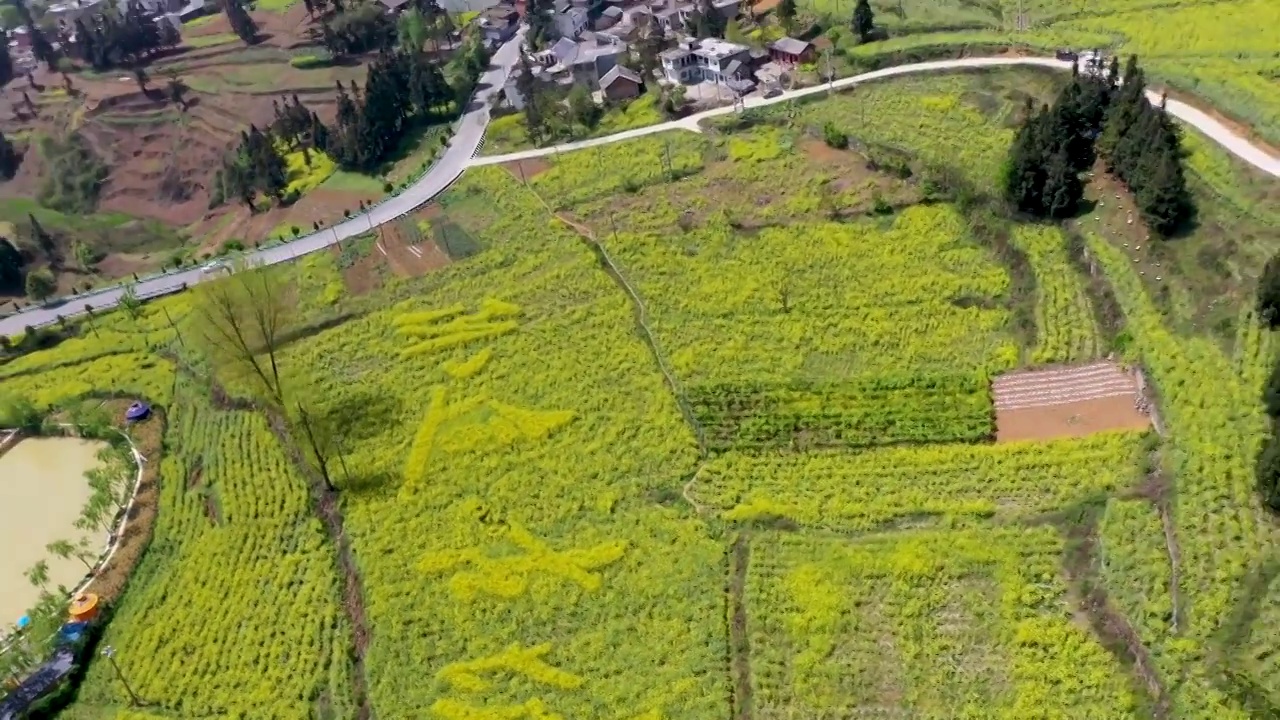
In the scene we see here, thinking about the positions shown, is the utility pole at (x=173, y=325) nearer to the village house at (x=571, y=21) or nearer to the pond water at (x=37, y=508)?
the pond water at (x=37, y=508)

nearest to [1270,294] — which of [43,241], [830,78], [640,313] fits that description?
[640,313]

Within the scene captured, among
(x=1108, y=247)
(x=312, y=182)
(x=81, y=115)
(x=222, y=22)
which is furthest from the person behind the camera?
(x=222, y=22)

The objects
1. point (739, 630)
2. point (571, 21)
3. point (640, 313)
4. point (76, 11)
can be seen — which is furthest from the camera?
point (76, 11)

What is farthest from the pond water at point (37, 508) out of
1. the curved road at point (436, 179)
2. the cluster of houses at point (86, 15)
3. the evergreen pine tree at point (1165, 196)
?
the cluster of houses at point (86, 15)

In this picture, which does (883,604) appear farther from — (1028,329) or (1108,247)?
(1108,247)

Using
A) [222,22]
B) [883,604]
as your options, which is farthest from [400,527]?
[222,22]

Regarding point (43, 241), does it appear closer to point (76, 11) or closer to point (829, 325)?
point (76, 11)

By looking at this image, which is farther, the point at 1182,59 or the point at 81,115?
the point at 81,115
